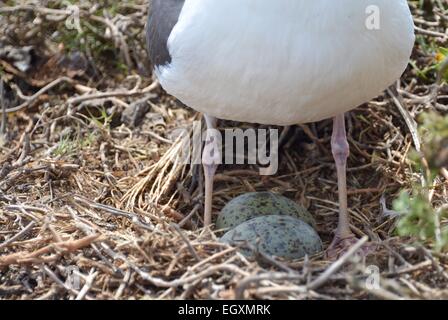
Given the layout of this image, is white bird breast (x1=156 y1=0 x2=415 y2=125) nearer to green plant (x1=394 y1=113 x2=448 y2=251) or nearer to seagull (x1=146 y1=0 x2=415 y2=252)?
seagull (x1=146 y1=0 x2=415 y2=252)

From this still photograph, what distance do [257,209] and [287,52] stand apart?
1.08 m

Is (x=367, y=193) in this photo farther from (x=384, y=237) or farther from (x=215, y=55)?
(x=215, y=55)

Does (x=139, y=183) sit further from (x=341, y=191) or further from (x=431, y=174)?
(x=431, y=174)

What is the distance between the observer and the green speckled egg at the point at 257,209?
421 centimetres

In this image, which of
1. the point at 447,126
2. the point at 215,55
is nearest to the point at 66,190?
the point at 215,55

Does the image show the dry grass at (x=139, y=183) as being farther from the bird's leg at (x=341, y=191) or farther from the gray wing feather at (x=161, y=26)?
the gray wing feather at (x=161, y=26)

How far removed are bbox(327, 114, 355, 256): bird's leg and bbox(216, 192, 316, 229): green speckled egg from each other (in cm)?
17

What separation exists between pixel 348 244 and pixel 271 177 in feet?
3.10

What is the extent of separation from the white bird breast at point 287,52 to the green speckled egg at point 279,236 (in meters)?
0.54

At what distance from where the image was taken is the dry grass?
3.38 m

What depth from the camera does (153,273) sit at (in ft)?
11.4

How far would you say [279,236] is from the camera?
3793 millimetres

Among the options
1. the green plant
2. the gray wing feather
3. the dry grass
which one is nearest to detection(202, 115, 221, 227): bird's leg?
the dry grass

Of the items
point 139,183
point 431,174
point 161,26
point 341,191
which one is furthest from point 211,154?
point 431,174
